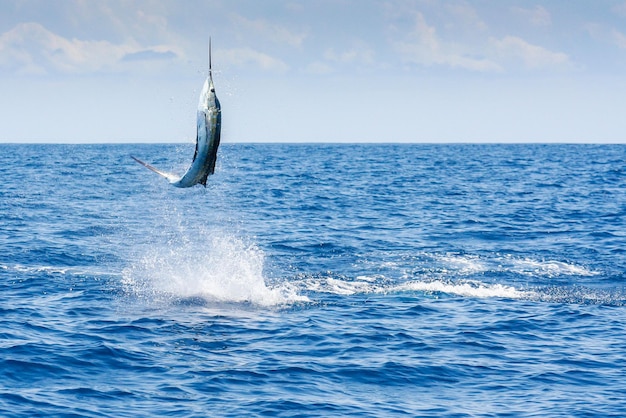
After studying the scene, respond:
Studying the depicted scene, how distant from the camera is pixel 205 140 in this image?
1466 centimetres

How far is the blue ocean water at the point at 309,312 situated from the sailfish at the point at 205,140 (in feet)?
3.77

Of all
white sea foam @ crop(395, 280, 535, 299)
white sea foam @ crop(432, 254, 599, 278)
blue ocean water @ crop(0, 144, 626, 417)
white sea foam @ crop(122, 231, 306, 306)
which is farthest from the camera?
white sea foam @ crop(432, 254, 599, 278)

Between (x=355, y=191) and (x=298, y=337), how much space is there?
150ft

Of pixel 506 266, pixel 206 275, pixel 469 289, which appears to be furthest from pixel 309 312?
pixel 506 266

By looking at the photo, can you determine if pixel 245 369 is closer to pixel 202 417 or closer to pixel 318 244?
pixel 202 417

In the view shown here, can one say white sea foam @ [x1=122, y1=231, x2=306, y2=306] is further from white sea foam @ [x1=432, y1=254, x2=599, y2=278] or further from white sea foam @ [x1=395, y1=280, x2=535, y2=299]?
white sea foam @ [x1=432, y1=254, x2=599, y2=278]

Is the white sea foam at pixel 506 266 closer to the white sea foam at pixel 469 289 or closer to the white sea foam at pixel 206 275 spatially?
the white sea foam at pixel 469 289

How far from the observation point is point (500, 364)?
66.4 ft

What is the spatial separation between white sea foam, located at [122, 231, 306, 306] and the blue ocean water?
11cm

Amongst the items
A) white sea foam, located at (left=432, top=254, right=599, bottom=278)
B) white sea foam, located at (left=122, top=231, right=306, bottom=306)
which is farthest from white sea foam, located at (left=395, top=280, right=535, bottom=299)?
white sea foam, located at (left=122, top=231, right=306, bottom=306)

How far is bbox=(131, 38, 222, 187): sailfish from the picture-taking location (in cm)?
1384

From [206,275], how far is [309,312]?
5811 millimetres

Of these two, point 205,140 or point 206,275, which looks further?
A: point 206,275

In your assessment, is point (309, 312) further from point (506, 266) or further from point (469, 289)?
point (506, 266)
